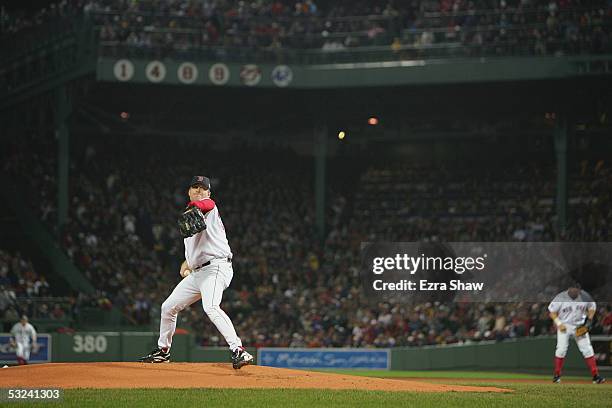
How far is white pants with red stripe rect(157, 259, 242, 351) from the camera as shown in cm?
1146

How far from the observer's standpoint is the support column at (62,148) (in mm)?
31128

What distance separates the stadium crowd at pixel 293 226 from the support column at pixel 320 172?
1.30 feet

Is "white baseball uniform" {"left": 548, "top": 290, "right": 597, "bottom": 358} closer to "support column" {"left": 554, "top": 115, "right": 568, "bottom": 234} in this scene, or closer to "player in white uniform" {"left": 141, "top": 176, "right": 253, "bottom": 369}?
"player in white uniform" {"left": 141, "top": 176, "right": 253, "bottom": 369}

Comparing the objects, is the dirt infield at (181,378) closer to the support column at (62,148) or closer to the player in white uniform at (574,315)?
the player in white uniform at (574,315)

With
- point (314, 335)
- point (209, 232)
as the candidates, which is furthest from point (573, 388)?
point (314, 335)

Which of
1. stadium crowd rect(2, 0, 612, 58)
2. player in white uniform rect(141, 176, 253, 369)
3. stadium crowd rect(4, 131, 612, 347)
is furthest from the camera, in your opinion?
stadium crowd rect(2, 0, 612, 58)

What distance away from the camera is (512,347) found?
25438 mm

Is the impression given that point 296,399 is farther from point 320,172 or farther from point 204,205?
point 320,172

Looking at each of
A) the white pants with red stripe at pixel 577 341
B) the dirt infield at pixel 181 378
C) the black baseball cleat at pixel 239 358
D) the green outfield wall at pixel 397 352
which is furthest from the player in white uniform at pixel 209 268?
the green outfield wall at pixel 397 352

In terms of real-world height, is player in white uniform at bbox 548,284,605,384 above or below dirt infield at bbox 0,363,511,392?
above

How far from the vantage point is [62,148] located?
31.5m

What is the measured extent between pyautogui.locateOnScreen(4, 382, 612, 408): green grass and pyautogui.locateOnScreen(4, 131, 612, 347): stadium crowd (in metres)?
14.6

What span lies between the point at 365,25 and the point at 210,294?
23.3 meters

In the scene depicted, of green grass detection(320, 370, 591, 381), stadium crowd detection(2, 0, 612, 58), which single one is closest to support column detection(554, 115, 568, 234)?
stadium crowd detection(2, 0, 612, 58)
